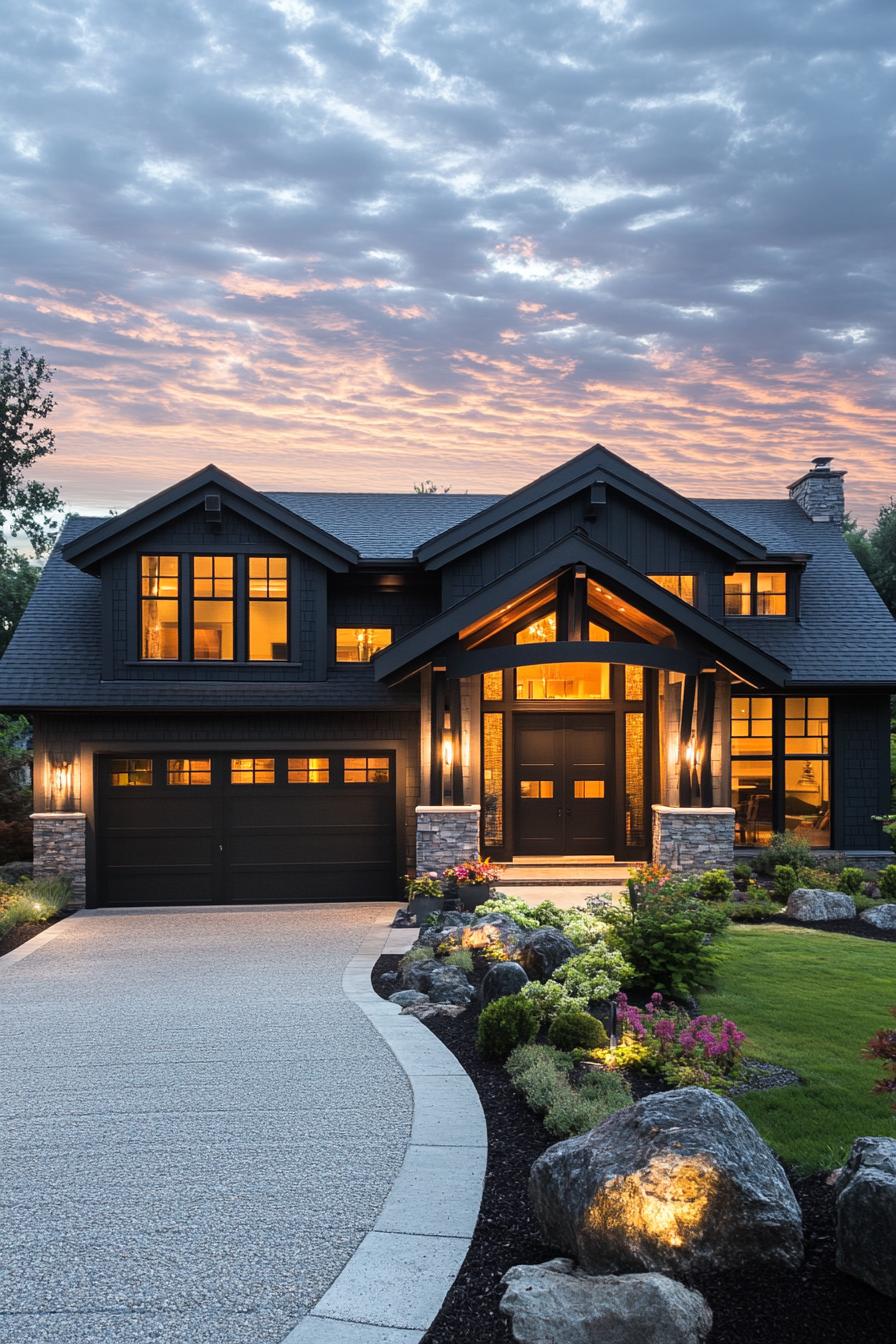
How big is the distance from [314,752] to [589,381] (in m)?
14.3

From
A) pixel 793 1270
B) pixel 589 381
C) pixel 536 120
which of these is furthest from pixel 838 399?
pixel 793 1270

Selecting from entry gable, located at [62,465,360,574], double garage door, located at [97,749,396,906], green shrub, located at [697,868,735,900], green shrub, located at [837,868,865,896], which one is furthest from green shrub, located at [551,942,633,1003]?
entry gable, located at [62,465,360,574]

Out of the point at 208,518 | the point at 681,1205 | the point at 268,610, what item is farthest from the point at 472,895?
the point at 681,1205

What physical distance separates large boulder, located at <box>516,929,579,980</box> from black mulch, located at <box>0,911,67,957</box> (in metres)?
7.11

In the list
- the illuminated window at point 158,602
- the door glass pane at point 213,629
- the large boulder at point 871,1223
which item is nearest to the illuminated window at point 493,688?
the door glass pane at point 213,629

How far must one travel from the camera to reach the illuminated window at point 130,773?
16.9 metres

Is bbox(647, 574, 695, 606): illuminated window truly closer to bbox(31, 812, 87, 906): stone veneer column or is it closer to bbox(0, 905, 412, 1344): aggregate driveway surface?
bbox(0, 905, 412, 1344): aggregate driveway surface

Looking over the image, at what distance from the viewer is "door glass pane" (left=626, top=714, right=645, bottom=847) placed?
707 inches

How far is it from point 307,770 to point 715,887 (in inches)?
275

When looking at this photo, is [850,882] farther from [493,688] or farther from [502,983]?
[502,983]

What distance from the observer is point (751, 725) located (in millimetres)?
17812

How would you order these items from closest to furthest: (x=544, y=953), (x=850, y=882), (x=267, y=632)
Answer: (x=544, y=953)
(x=850, y=882)
(x=267, y=632)

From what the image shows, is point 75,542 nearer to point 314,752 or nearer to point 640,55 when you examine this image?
point 314,752

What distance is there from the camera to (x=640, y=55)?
13.5m
